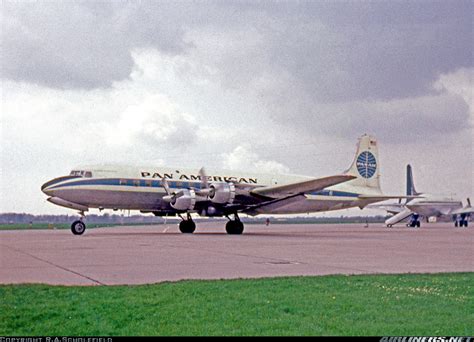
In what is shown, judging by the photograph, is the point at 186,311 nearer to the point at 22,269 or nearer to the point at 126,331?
the point at 126,331

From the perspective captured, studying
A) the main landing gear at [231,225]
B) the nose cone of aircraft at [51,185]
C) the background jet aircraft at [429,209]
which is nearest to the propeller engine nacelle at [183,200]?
the main landing gear at [231,225]

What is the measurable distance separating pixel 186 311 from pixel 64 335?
5.76 ft

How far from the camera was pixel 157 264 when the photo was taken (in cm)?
1423

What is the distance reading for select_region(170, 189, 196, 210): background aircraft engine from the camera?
32031 mm

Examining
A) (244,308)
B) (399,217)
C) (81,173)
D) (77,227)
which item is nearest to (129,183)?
(81,173)

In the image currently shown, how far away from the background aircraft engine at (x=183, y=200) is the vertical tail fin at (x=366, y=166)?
15278 millimetres

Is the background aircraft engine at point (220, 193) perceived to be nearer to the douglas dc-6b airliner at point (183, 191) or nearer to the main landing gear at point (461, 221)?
the douglas dc-6b airliner at point (183, 191)

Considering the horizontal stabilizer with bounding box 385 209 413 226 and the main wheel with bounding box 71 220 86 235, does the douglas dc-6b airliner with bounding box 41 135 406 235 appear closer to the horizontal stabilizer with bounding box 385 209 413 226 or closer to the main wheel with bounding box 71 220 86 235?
the main wheel with bounding box 71 220 86 235

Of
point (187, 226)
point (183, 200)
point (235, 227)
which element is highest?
point (183, 200)

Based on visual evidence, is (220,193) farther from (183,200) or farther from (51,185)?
(51,185)

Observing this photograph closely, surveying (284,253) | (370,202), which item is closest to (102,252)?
(284,253)

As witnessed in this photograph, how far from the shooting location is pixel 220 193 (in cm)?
3259

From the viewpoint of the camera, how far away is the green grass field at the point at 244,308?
6660mm

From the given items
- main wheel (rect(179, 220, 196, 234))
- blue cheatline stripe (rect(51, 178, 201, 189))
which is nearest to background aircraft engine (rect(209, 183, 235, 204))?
blue cheatline stripe (rect(51, 178, 201, 189))
